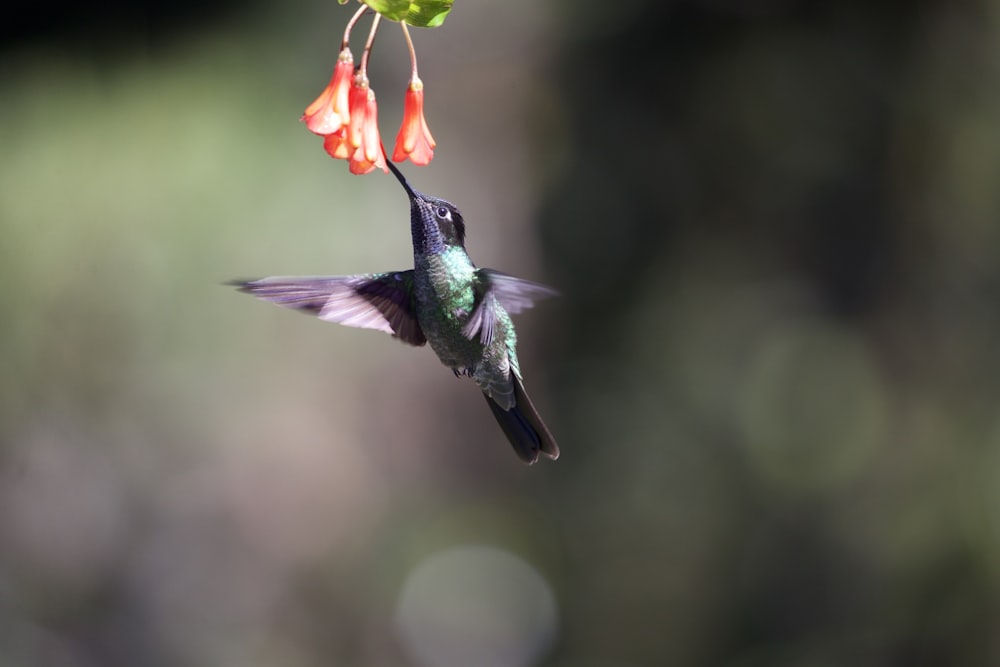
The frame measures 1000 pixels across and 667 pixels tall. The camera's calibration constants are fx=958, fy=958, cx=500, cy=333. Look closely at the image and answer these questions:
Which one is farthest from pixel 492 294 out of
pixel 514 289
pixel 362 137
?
pixel 362 137

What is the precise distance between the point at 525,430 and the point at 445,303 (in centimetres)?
25

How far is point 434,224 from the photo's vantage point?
1385mm

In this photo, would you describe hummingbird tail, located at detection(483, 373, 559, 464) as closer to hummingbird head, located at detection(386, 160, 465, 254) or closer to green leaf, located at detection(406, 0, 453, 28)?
hummingbird head, located at detection(386, 160, 465, 254)

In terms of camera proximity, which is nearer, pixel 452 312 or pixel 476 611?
pixel 452 312

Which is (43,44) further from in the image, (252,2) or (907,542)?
(907,542)

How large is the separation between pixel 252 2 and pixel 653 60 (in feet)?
7.10

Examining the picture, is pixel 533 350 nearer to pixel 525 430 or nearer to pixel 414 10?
pixel 525 430

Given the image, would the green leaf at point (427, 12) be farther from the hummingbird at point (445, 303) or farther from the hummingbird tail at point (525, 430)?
the hummingbird tail at point (525, 430)

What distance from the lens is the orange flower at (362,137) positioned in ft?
3.91

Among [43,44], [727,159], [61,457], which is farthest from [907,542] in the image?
[43,44]

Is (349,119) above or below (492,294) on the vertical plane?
above

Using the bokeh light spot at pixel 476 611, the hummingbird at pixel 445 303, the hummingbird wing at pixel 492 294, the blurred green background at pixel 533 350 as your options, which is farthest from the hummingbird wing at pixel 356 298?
the bokeh light spot at pixel 476 611

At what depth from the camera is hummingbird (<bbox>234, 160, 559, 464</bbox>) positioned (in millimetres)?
1331

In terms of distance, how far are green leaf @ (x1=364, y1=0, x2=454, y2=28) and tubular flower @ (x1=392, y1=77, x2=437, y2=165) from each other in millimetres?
223
